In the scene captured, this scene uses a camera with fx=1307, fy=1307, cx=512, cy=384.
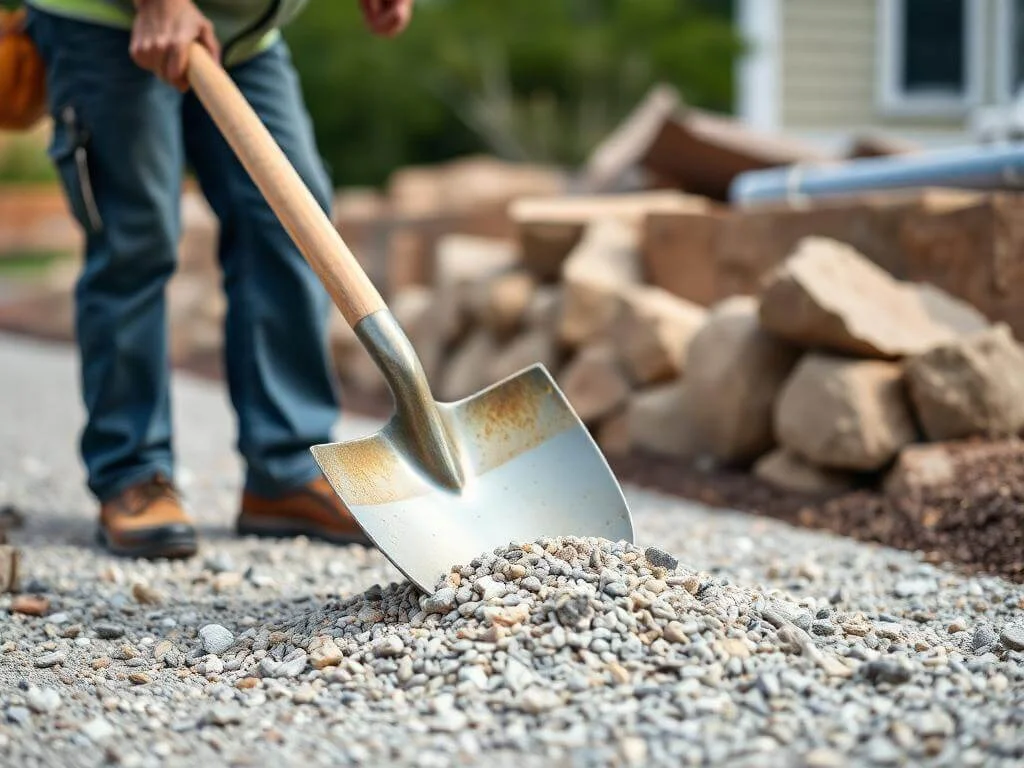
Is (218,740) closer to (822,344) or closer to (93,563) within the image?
(93,563)

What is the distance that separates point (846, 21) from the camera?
822 centimetres

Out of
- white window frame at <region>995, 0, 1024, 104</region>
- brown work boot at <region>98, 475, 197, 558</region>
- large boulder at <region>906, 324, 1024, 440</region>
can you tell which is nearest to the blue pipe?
large boulder at <region>906, 324, 1024, 440</region>

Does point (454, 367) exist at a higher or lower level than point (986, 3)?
lower

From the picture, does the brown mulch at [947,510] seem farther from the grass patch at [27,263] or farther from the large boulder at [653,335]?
the grass patch at [27,263]

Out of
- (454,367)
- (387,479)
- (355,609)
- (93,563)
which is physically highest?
(387,479)

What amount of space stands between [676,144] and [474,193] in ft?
6.93

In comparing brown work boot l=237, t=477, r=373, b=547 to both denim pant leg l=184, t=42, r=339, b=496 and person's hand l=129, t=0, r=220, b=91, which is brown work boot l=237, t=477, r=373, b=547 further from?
person's hand l=129, t=0, r=220, b=91

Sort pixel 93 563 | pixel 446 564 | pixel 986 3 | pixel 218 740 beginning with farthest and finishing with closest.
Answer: pixel 986 3, pixel 93 563, pixel 446 564, pixel 218 740

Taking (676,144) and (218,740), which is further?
(676,144)

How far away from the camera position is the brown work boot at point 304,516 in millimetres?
2787

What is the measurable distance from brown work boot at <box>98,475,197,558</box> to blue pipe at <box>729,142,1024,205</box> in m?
2.37

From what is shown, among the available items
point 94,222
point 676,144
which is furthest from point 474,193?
point 94,222

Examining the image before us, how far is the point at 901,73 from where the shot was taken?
27.2ft

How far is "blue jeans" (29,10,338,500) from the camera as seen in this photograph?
2.58m
